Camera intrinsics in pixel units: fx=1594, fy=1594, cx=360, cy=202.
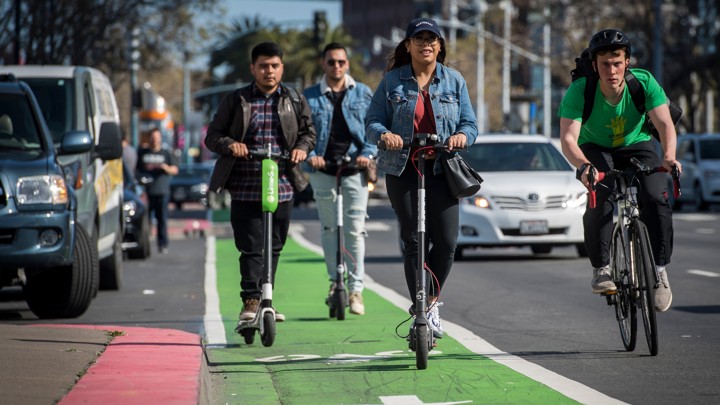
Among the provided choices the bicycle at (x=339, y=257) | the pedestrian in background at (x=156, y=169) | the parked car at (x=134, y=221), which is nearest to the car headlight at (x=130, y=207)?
the parked car at (x=134, y=221)

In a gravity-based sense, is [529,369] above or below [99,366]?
below

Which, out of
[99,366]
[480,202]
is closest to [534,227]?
[480,202]

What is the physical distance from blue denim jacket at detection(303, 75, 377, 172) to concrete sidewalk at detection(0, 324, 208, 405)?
2276 millimetres

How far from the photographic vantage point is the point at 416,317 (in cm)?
839

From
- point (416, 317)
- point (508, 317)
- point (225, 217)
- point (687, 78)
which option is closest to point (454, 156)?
point (416, 317)

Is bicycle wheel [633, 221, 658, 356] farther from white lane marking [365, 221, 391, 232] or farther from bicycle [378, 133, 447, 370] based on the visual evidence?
white lane marking [365, 221, 391, 232]

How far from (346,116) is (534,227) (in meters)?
7.15

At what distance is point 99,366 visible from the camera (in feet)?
26.1

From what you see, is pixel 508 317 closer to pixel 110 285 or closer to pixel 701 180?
pixel 110 285

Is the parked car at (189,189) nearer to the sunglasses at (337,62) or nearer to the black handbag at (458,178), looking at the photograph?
the sunglasses at (337,62)

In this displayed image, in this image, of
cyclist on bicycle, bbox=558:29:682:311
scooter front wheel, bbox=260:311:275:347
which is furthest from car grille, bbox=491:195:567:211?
scooter front wheel, bbox=260:311:275:347

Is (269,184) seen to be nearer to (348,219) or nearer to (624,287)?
(624,287)

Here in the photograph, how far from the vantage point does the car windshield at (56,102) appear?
13.8 metres

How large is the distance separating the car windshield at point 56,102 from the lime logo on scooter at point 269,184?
4.78 m
